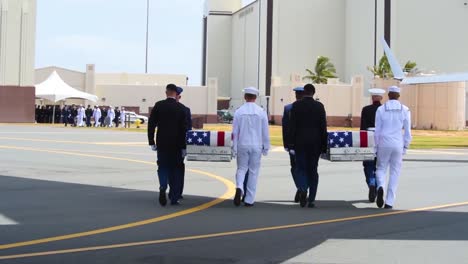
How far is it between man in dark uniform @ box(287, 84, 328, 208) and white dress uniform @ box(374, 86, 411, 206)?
2.72ft

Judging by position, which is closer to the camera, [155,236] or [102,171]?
[155,236]

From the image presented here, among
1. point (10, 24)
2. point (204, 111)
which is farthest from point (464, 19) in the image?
point (10, 24)

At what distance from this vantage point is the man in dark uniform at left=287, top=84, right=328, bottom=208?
11.2 meters

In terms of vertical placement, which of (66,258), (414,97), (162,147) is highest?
(414,97)

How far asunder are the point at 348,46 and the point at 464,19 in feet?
55.8

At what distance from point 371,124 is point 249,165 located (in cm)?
242

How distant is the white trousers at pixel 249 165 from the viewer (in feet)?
36.8

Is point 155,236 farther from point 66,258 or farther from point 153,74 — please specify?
point 153,74

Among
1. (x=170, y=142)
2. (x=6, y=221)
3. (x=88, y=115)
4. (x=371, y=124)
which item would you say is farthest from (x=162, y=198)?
(x=88, y=115)

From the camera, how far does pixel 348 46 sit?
105062mm

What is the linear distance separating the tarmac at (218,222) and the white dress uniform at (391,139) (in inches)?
18.8

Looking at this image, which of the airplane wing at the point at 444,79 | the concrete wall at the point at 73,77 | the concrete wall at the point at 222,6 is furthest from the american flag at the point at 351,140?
the concrete wall at the point at 222,6

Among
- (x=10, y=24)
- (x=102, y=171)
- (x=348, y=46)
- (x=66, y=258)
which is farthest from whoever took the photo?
(x=348, y=46)

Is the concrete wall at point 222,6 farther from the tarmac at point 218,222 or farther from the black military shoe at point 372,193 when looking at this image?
the black military shoe at point 372,193
